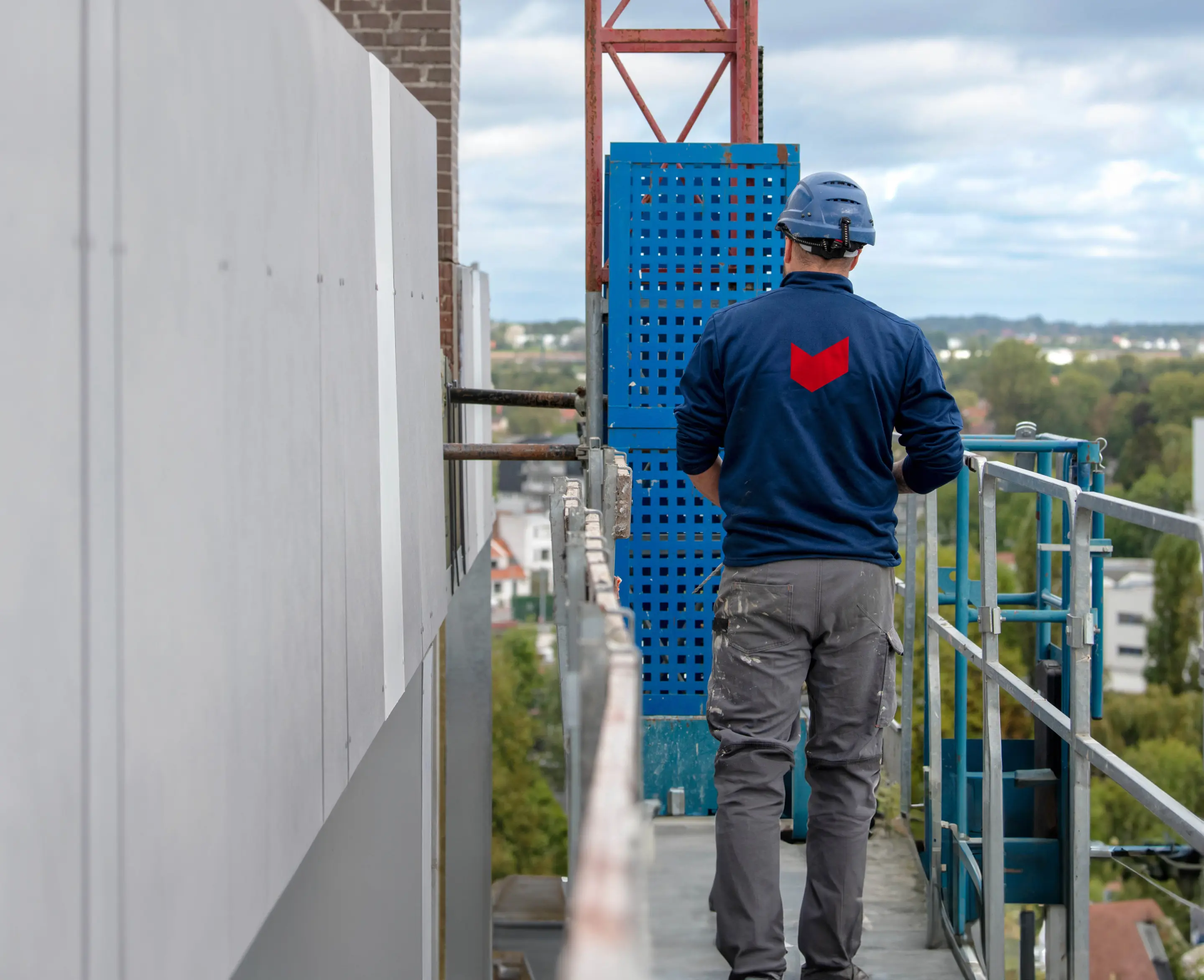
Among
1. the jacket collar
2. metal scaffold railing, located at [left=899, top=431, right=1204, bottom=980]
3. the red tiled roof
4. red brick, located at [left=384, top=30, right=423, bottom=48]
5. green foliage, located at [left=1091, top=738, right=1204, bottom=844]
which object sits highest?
red brick, located at [left=384, top=30, right=423, bottom=48]

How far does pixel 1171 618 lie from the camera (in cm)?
6900

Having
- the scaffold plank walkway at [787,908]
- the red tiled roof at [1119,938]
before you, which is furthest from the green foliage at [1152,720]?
the scaffold plank walkway at [787,908]

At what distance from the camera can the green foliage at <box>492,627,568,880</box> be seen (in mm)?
63375

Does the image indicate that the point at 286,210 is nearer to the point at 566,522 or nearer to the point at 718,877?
the point at 566,522

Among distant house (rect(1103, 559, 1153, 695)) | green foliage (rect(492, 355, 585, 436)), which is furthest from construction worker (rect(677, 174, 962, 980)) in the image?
green foliage (rect(492, 355, 585, 436))

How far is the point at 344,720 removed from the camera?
4.45 metres

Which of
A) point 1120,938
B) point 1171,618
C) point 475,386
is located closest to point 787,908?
point 475,386

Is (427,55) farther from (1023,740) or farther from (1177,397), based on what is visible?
(1177,397)

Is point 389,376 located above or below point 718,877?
above

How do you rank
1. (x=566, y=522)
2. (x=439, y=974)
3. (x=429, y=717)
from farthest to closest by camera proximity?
(x=439, y=974)
(x=429, y=717)
(x=566, y=522)

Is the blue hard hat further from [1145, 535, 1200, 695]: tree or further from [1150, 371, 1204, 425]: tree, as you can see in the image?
[1150, 371, 1204, 425]: tree

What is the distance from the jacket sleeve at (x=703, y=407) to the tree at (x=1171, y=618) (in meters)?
68.4

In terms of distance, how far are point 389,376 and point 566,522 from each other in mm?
1916

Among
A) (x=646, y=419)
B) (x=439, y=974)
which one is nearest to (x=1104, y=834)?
(x=439, y=974)
